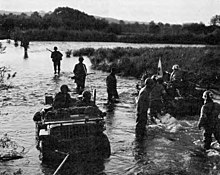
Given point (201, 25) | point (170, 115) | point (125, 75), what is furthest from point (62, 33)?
point (170, 115)

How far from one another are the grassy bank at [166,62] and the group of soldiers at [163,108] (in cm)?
609

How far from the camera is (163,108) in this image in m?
17.1

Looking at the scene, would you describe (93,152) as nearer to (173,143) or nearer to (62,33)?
(173,143)

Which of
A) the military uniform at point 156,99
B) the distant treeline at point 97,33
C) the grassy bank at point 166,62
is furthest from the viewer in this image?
the distant treeline at point 97,33

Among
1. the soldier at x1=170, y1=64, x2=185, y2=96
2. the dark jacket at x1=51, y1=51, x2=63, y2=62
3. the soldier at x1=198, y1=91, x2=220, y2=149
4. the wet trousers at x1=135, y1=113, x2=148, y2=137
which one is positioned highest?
the dark jacket at x1=51, y1=51, x2=63, y2=62

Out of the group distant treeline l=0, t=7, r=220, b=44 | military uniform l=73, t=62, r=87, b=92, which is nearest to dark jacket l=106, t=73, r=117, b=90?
military uniform l=73, t=62, r=87, b=92

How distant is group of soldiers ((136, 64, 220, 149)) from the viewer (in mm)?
12445

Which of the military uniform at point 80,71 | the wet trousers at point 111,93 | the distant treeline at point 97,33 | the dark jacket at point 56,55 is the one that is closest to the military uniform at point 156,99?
the wet trousers at point 111,93

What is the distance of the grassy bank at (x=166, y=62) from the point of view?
25283 millimetres

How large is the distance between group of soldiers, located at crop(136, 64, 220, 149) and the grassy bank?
6.09 meters

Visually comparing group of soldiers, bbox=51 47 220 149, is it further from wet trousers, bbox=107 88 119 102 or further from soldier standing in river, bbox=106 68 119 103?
wet trousers, bbox=107 88 119 102

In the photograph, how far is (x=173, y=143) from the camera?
13.8 m

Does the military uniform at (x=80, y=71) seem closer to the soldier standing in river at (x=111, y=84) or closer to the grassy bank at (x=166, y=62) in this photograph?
the soldier standing in river at (x=111, y=84)

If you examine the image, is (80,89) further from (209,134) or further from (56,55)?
(209,134)
